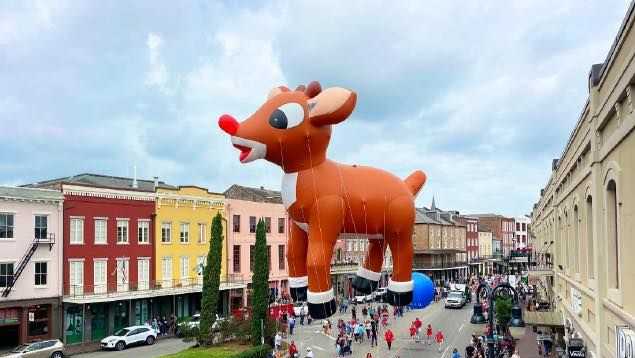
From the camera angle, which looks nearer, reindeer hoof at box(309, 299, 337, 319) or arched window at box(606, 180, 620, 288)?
reindeer hoof at box(309, 299, 337, 319)

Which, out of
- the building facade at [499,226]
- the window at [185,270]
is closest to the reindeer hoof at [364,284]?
the window at [185,270]

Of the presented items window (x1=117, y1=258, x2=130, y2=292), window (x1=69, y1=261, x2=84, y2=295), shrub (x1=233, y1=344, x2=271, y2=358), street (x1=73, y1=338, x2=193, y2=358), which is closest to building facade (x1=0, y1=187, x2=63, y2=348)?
window (x1=69, y1=261, x2=84, y2=295)

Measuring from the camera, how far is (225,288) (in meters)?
42.6

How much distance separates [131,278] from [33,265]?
6.58 metres

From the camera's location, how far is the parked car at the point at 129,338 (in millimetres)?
32625

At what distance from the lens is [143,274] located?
126 ft

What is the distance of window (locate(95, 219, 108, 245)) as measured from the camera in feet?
117

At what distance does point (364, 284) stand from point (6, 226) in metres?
25.7

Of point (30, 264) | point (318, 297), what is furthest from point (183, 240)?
point (318, 297)

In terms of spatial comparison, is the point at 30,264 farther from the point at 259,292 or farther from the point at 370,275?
the point at 370,275

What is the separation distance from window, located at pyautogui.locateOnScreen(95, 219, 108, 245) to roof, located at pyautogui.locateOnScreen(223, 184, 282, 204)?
51.2 feet

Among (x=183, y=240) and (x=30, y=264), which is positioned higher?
(x=183, y=240)

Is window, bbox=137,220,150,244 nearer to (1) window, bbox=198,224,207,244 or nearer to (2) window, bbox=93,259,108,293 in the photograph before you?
(2) window, bbox=93,259,108,293

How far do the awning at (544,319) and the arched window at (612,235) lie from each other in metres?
13.6
